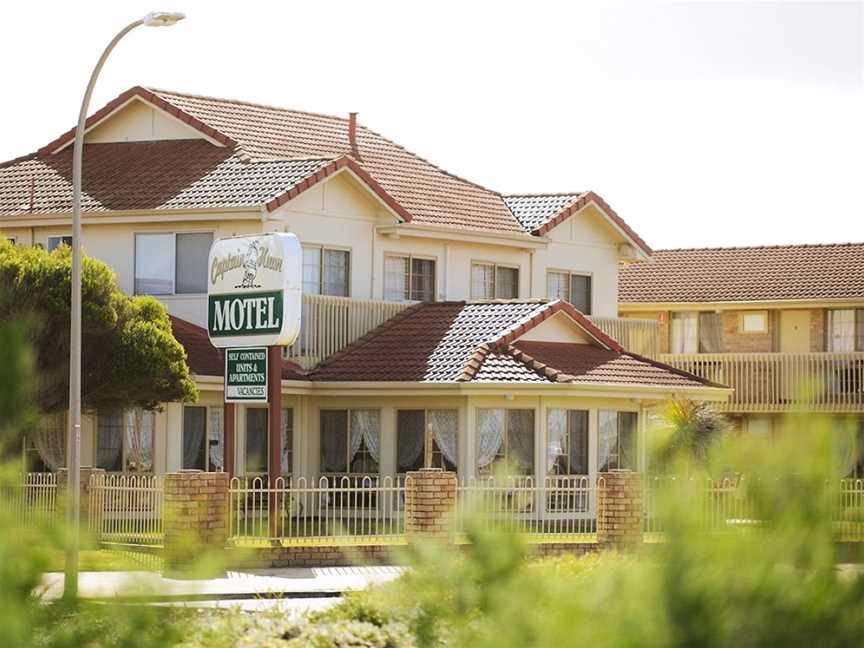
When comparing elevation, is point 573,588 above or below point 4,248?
below

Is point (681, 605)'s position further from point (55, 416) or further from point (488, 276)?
point (488, 276)

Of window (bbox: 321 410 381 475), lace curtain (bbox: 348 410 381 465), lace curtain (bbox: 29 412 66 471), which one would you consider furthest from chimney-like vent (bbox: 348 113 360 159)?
lace curtain (bbox: 29 412 66 471)

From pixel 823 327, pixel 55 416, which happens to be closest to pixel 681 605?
pixel 55 416

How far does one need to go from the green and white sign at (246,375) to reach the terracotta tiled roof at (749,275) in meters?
26.3

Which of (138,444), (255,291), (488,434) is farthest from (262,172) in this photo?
(255,291)

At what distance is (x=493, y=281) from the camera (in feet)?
135

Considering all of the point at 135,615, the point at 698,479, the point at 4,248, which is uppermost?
the point at 4,248

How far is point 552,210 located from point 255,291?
14.8 m

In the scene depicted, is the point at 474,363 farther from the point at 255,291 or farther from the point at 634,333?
the point at 634,333

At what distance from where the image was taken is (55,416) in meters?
33.0

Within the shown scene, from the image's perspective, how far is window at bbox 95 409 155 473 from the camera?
109ft

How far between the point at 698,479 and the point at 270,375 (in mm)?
24246

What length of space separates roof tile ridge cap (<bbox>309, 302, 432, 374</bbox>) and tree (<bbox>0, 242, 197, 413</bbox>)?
17.2 feet

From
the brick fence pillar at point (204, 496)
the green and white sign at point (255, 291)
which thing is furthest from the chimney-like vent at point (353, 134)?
the brick fence pillar at point (204, 496)
